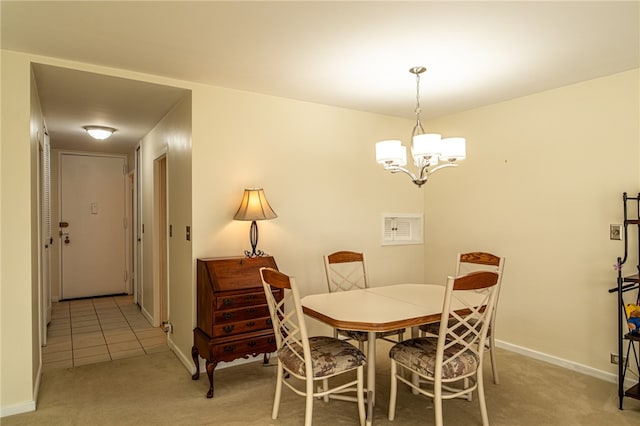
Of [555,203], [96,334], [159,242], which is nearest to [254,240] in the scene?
[159,242]

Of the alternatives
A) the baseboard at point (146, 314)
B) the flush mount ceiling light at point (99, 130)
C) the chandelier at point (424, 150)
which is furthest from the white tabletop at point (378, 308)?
the flush mount ceiling light at point (99, 130)

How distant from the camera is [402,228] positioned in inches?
178

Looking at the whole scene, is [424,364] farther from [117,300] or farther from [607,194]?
[117,300]

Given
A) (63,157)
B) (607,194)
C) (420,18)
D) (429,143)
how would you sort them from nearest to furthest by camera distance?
(420,18)
(429,143)
(607,194)
(63,157)

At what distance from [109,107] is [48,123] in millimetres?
1186

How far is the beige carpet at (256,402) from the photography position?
2.49m

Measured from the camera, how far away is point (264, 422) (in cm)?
244

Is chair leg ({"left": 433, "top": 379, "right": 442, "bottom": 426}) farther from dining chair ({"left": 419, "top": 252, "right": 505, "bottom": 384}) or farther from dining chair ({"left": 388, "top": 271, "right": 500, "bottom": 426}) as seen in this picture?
dining chair ({"left": 419, "top": 252, "right": 505, "bottom": 384})

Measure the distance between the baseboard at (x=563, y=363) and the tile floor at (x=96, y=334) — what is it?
3.27 m

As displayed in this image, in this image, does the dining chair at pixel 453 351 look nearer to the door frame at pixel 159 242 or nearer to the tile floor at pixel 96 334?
the tile floor at pixel 96 334

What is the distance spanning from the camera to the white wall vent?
437 centimetres

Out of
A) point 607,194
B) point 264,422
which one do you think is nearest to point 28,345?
point 264,422

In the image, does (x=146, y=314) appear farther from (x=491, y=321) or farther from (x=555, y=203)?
(x=555, y=203)

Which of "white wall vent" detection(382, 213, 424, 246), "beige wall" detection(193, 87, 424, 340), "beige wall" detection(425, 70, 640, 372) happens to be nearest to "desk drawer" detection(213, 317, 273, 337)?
"beige wall" detection(193, 87, 424, 340)
